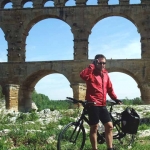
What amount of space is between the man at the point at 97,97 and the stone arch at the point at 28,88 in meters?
20.1

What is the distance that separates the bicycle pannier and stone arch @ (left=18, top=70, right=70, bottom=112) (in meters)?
19.6

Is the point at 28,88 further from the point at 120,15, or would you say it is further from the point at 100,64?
the point at 100,64

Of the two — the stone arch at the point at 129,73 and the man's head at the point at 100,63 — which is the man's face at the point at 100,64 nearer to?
the man's head at the point at 100,63

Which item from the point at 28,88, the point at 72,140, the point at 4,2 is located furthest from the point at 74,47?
the point at 72,140

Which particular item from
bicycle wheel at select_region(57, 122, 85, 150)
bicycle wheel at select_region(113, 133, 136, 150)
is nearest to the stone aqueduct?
bicycle wheel at select_region(113, 133, 136, 150)

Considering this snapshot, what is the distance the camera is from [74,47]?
84.8 ft

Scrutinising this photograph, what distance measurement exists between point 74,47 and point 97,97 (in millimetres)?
19822

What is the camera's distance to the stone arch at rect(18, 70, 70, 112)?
2645 cm

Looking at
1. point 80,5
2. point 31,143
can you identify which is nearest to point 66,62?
point 80,5

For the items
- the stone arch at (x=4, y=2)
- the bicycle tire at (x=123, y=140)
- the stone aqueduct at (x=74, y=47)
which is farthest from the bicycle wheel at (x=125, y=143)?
the stone arch at (x=4, y=2)

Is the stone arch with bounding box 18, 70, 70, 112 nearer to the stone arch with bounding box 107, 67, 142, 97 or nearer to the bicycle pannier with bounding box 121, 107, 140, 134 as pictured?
the stone arch with bounding box 107, 67, 142, 97

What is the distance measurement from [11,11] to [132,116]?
72.9 ft

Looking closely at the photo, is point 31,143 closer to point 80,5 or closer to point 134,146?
point 134,146

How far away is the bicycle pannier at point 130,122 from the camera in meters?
6.72
